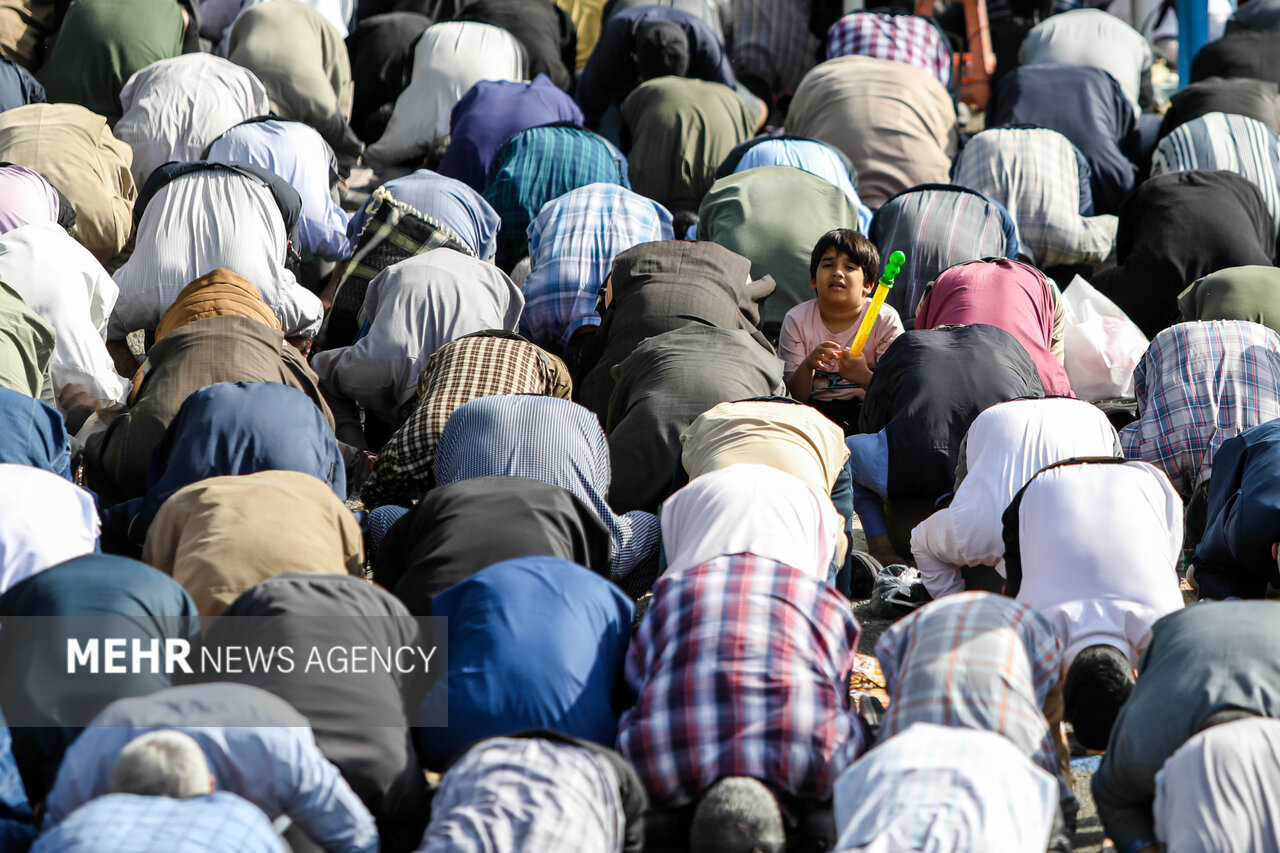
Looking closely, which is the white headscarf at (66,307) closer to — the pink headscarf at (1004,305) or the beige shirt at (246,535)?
the beige shirt at (246,535)

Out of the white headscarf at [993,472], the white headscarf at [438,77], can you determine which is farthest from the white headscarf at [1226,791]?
the white headscarf at [438,77]

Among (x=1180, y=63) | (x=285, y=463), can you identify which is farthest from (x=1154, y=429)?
(x=1180, y=63)

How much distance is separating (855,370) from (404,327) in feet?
4.58

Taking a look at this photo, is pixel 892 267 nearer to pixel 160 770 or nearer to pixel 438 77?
pixel 438 77

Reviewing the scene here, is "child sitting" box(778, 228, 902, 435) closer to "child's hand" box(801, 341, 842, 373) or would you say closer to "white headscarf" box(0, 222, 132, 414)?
"child's hand" box(801, 341, 842, 373)

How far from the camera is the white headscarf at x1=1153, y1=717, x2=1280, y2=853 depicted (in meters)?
2.57

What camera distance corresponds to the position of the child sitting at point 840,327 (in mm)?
5102

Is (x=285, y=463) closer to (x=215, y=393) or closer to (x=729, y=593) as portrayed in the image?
(x=215, y=393)

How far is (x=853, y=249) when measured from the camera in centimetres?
516

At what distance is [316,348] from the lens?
5867 mm

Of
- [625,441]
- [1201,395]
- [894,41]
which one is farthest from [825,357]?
[894,41]

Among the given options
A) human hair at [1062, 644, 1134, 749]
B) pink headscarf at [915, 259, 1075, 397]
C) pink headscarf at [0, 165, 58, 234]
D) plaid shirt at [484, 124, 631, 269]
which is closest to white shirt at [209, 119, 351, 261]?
plaid shirt at [484, 124, 631, 269]

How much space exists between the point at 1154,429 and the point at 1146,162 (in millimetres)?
2939

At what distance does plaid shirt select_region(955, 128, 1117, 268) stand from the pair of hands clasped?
4.61 ft
